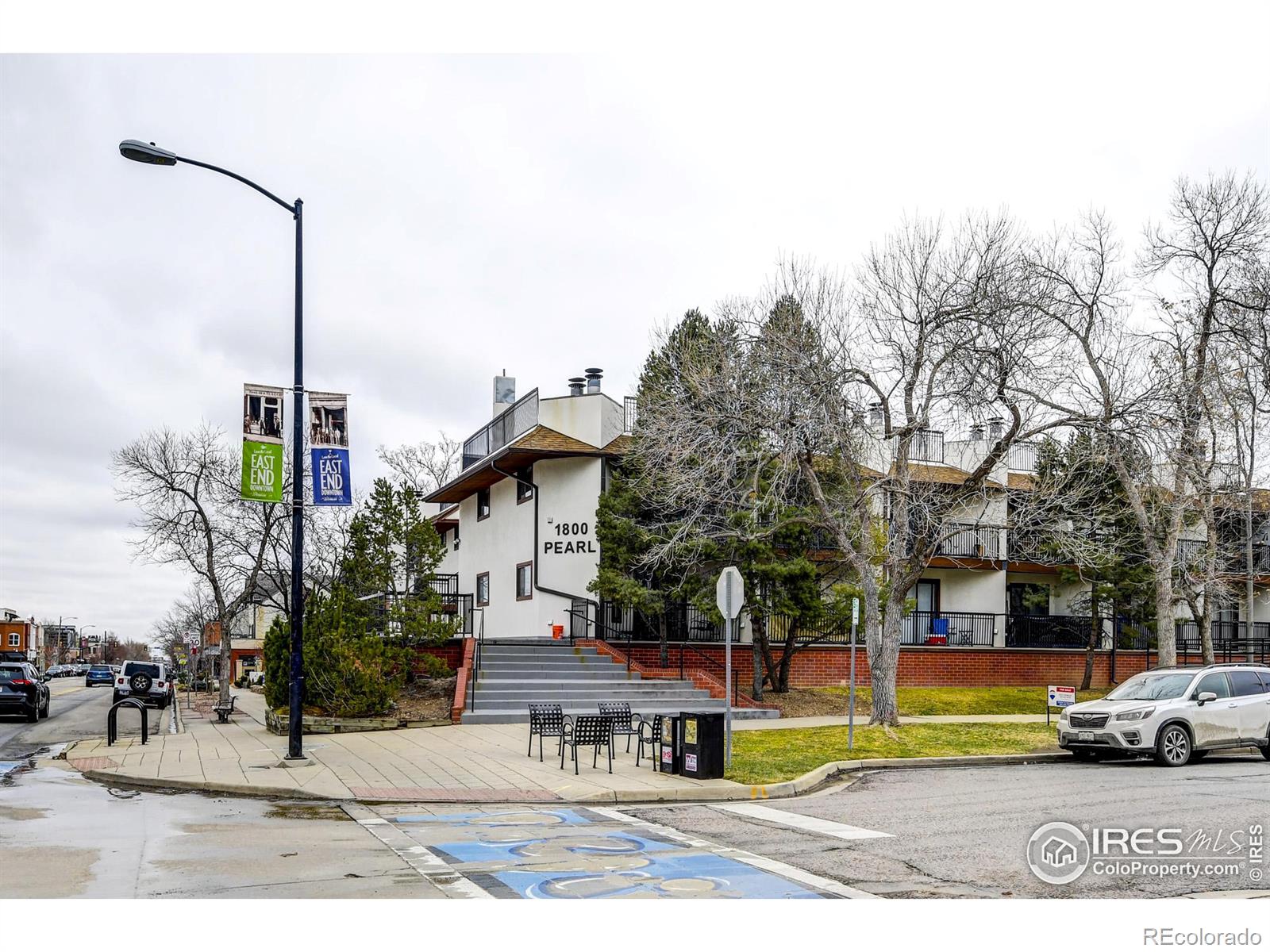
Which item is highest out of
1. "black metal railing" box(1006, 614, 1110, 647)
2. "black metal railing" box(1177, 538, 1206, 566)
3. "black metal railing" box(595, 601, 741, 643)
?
"black metal railing" box(1177, 538, 1206, 566)

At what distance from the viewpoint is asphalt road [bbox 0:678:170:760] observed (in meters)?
23.0

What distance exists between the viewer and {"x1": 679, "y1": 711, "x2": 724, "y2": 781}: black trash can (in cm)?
1512

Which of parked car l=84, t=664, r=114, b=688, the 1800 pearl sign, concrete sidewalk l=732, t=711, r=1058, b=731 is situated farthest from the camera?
parked car l=84, t=664, r=114, b=688

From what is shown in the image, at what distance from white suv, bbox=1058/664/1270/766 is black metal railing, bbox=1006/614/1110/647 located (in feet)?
57.3

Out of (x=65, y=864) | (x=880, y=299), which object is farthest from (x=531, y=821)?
(x=880, y=299)

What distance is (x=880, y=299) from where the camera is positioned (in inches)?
839

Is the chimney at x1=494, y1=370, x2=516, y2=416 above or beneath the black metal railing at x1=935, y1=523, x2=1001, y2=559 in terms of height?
above

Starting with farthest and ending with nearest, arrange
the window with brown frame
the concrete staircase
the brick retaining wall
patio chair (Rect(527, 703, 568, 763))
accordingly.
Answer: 1. the window with brown frame
2. the brick retaining wall
3. the concrete staircase
4. patio chair (Rect(527, 703, 568, 763))

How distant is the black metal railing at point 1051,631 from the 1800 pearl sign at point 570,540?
14915mm

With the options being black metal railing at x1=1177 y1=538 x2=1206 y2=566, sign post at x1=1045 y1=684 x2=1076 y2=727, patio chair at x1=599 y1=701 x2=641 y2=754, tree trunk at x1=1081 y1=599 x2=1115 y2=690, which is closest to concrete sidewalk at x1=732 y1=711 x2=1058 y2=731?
sign post at x1=1045 y1=684 x2=1076 y2=727

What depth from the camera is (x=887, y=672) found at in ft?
69.8

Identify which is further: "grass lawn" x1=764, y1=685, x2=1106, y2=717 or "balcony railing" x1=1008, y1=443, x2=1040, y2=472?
"balcony railing" x1=1008, y1=443, x2=1040, y2=472

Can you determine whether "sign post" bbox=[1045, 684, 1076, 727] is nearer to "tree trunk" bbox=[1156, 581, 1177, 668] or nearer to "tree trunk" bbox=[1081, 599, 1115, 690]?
"tree trunk" bbox=[1156, 581, 1177, 668]

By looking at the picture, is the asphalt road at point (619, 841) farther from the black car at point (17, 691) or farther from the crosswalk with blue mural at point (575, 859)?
the black car at point (17, 691)
